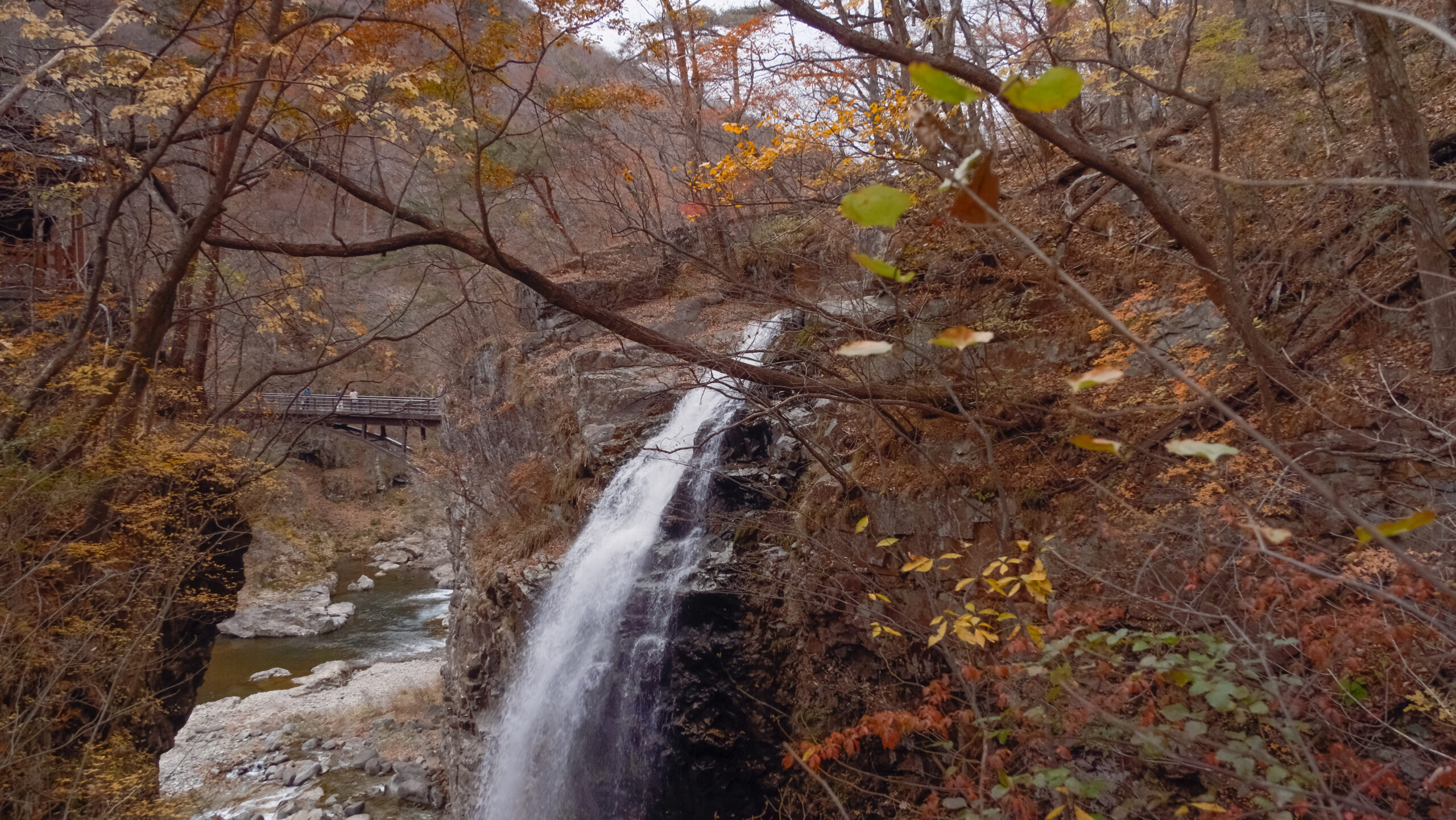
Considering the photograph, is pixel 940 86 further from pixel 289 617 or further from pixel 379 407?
pixel 379 407

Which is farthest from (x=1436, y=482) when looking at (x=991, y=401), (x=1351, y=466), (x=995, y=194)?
(x=995, y=194)

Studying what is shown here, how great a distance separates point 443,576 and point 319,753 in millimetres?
9597

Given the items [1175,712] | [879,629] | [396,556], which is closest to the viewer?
[1175,712]

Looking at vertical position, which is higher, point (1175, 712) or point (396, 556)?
point (1175, 712)

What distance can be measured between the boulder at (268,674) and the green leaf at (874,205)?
16970mm

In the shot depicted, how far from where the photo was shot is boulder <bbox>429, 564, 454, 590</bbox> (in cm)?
1991

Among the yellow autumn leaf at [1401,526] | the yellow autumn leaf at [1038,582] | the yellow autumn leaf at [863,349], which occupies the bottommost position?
the yellow autumn leaf at [1038,582]

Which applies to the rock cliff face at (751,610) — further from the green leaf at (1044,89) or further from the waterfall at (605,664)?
the green leaf at (1044,89)

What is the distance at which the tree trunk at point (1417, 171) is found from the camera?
3.47 metres

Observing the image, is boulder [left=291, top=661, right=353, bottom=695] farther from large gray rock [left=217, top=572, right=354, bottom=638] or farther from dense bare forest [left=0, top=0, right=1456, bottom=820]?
dense bare forest [left=0, top=0, right=1456, bottom=820]

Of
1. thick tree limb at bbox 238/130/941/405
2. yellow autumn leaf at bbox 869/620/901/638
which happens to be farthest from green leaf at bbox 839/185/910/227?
thick tree limb at bbox 238/130/941/405

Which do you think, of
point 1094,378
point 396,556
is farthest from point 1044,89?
point 396,556

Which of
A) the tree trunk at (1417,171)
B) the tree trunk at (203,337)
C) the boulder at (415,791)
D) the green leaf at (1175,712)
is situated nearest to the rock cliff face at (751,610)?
the boulder at (415,791)

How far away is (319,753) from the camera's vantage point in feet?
36.2
